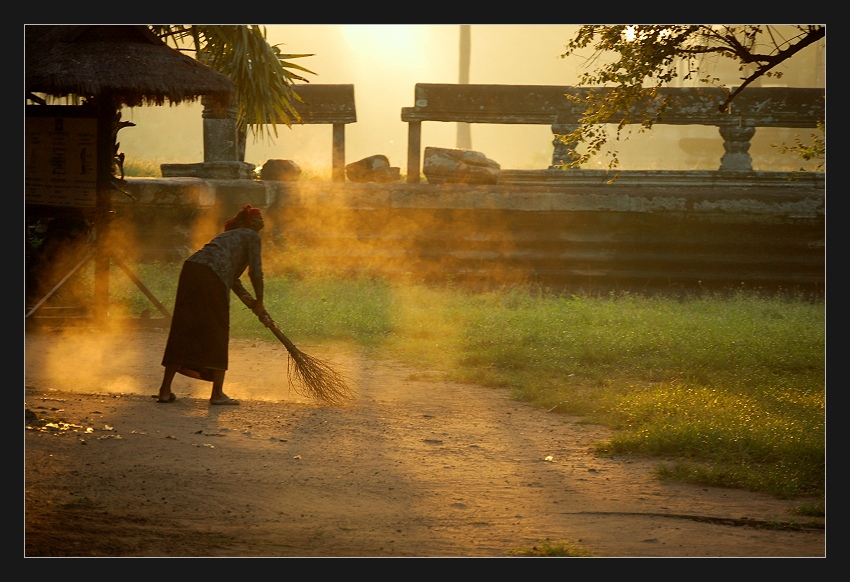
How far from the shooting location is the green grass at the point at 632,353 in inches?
226

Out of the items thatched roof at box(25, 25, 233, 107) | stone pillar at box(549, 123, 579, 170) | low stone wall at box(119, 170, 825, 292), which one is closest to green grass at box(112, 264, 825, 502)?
low stone wall at box(119, 170, 825, 292)

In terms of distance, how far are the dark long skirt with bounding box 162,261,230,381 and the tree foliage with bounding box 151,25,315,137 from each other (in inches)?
79.2

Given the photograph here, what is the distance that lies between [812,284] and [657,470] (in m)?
8.47

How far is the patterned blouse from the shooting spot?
6.56 metres

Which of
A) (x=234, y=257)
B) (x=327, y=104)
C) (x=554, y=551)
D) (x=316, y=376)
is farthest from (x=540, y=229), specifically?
(x=554, y=551)

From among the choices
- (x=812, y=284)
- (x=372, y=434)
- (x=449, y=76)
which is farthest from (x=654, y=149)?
(x=372, y=434)

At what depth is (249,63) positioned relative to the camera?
852 centimetres

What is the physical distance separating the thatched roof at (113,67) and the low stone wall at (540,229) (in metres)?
4.14

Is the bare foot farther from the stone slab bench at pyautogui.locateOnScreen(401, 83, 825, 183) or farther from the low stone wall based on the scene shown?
the stone slab bench at pyautogui.locateOnScreen(401, 83, 825, 183)

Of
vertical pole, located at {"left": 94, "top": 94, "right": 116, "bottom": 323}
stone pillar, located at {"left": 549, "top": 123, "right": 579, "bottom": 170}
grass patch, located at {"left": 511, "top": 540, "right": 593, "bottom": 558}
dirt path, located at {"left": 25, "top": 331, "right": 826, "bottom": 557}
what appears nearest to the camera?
grass patch, located at {"left": 511, "top": 540, "right": 593, "bottom": 558}

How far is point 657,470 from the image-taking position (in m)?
5.37

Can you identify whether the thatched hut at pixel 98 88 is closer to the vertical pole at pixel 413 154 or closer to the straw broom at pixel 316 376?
the straw broom at pixel 316 376

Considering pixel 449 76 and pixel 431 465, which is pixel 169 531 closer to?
pixel 431 465

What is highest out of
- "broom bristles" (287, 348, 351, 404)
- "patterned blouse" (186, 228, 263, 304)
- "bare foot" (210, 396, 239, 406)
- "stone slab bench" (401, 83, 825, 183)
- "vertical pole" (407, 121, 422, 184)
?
"stone slab bench" (401, 83, 825, 183)
